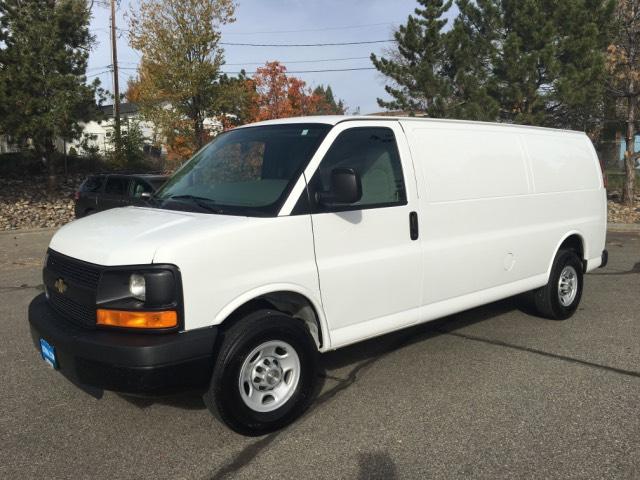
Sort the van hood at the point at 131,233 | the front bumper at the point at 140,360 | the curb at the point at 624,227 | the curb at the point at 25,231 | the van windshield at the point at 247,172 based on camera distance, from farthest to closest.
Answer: the curb at the point at 25,231 → the curb at the point at 624,227 → the van windshield at the point at 247,172 → the van hood at the point at 131,233 → the front bumper at the point at 140,360

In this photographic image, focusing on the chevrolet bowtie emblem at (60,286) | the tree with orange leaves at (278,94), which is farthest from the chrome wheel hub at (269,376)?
the tree with orange leaves at (278,94)

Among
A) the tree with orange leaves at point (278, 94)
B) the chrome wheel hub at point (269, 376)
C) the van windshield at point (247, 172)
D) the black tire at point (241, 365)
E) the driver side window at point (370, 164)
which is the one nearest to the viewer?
the black tire at point (241, 365)

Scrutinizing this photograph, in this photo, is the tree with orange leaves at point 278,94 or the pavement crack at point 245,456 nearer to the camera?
the pavement crack at point 245,456

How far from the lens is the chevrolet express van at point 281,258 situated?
3.19 metres

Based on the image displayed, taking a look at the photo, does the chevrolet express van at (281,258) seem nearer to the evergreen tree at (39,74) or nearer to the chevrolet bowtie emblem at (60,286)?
the chevrolet bowtie emblem at (60,286)

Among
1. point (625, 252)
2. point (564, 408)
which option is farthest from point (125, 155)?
point (564, 408)

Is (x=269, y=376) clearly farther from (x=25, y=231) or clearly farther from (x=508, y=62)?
(x=508, y=62)

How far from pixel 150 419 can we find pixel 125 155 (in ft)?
65.1

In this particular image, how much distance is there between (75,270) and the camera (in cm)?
351

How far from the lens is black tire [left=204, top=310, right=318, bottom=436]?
3316 millimetres

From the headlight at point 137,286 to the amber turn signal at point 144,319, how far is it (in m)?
0.09

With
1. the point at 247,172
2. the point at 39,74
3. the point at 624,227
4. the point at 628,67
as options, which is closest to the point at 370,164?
the point at 247,172

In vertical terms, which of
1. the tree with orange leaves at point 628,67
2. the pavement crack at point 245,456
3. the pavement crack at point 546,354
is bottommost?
the pavement crack at point 245,456

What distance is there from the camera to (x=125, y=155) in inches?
871
